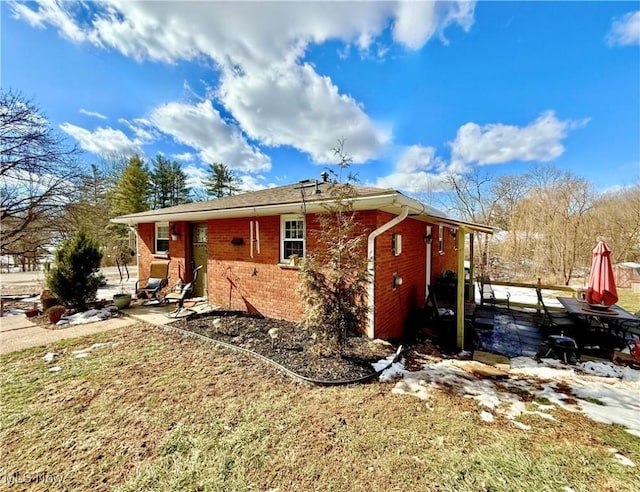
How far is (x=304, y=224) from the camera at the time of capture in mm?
6250

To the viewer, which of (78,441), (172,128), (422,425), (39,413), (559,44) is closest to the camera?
(78,441)

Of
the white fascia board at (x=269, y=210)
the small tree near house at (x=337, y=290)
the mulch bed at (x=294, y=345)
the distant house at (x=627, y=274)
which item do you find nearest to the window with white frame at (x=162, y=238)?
the white fascia board at (x=269, y=210)

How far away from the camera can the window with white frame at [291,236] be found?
251 inches

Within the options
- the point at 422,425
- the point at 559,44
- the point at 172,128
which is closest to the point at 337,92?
the point at 559,44

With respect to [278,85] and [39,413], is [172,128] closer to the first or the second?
[278,85]

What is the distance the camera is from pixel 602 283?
18.2 feet

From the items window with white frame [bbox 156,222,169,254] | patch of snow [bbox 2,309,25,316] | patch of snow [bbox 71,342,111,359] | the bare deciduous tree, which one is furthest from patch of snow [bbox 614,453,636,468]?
the bare deciduous tree

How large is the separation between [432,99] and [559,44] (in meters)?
4.29

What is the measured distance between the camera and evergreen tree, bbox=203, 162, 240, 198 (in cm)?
3075

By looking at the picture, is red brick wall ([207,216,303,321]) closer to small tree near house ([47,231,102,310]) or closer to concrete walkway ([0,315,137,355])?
concrete walkway ([0,315,137,355])

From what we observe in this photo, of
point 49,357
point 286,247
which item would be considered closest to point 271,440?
point 286,247

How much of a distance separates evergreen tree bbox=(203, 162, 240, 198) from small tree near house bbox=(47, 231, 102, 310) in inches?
945

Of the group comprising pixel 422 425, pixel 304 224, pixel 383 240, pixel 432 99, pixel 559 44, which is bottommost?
pixel 422 425

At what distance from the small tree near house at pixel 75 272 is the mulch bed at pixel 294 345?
13.1 feet
